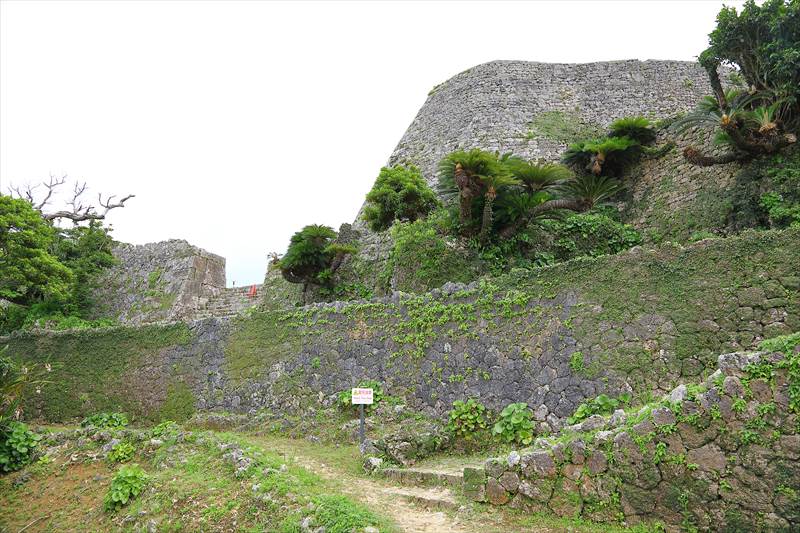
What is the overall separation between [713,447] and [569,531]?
140 centimetres

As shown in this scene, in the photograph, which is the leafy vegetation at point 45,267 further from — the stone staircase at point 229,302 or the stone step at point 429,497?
the stone step at point 429,497

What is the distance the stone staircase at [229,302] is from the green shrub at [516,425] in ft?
36.6

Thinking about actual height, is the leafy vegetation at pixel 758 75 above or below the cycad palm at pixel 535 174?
above

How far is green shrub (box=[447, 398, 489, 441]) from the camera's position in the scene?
776 centimetres

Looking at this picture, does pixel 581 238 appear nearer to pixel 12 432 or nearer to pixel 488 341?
pixel 488 341

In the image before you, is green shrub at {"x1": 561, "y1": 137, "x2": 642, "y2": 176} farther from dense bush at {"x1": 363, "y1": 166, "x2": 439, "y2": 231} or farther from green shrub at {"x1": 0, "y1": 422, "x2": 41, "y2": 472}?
green shrub at {"x1": 0, "y1": 422, "x2": 41, "y2": 472}

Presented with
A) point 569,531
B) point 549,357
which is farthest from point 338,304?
point 569,531

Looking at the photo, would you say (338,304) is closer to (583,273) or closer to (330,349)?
(330,349)

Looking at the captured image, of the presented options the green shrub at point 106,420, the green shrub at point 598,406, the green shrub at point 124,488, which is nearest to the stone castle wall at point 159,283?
the green shrub at point 106,420

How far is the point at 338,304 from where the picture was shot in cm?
1052

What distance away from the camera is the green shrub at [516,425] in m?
7.39

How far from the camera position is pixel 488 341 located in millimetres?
8438

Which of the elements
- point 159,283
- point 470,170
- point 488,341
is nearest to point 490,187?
point 470,170

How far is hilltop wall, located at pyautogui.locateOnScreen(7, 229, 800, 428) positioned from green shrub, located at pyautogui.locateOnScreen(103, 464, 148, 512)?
3711mm
